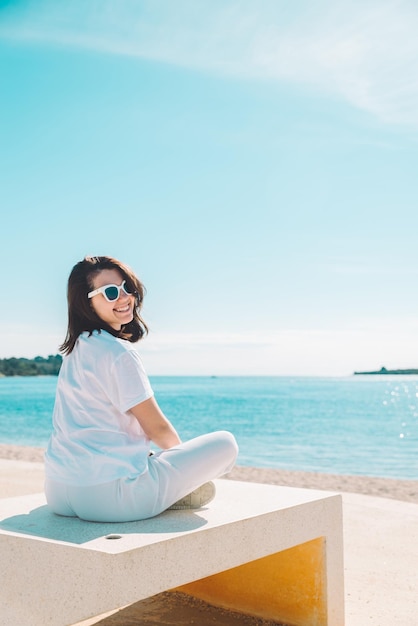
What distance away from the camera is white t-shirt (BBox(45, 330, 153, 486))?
9.61 feet

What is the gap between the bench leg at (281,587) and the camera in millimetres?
3391

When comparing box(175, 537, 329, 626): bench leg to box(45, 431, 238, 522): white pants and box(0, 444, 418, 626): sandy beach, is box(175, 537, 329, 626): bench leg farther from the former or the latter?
box(45, 431, 238, 522): white pants

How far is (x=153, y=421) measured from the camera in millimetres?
2992

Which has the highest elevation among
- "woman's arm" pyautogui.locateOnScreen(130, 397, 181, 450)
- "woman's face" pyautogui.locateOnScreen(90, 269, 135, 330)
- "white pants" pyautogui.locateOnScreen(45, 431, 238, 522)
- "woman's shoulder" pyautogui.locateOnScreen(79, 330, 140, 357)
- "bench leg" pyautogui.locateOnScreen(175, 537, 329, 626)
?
"woman's face" pyautogui.locateOnScreen(90, 269, 135, 330)

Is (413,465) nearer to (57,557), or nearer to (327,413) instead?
(57,557)

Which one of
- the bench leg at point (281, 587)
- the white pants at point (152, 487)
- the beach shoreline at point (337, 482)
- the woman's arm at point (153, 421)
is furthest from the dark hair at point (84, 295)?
the beach shoreline at point (337, 482)

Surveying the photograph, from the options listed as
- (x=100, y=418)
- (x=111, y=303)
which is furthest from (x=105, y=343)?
(x=100, y=418)

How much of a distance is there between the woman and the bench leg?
65 cm

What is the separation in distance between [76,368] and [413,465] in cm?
1964

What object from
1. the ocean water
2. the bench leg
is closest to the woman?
the bench leg

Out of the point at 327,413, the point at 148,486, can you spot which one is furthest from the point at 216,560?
the point at 327,413

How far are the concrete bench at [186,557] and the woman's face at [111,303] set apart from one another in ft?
2.98

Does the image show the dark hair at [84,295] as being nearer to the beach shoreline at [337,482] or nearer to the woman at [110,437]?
the woman at [110,437]

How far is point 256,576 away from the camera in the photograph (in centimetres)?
371
